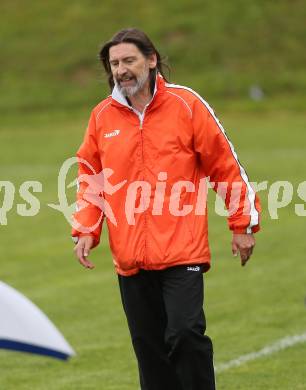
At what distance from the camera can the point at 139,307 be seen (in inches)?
257

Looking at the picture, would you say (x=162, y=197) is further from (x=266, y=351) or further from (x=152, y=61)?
(x=266, y=351)

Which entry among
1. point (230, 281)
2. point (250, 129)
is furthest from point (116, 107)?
point (250, 129)

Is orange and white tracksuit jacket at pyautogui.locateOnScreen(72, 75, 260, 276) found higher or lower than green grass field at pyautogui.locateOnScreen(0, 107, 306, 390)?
higher

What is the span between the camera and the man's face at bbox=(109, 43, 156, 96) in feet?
21.3

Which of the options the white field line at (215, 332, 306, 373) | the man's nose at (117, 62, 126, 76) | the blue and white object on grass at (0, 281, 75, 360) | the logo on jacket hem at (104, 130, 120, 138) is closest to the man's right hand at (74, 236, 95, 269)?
the blue and white object on grass at (0, 281, 75, 360)

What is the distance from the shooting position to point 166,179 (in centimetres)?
643

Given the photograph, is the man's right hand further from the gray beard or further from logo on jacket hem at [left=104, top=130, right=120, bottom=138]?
the gray beard

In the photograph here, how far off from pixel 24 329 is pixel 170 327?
0.75m

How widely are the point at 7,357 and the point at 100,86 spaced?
27884mm

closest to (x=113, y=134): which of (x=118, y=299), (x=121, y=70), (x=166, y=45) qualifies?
(x=121, y=70)

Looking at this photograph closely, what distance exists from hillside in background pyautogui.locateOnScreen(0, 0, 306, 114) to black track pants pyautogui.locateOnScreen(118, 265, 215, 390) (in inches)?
1122

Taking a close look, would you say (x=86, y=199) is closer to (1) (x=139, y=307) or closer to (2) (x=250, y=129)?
(1) (x=139, y=307)

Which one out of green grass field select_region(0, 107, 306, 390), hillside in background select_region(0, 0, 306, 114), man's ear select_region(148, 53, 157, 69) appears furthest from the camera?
hillside in background select_region(0, 0, 306, 114)

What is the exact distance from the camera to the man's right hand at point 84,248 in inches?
262
